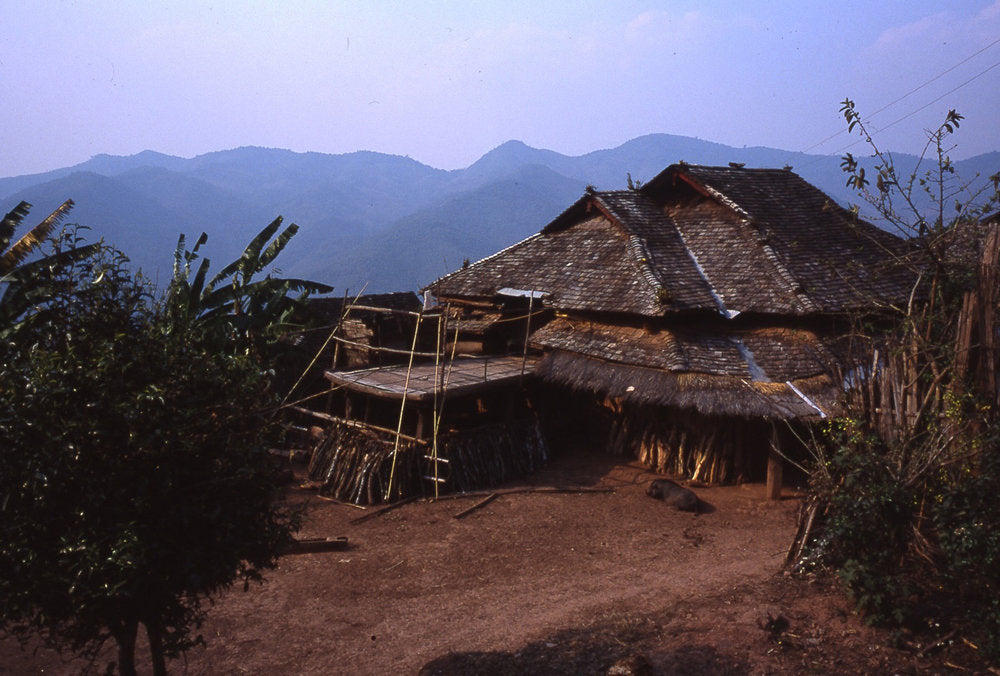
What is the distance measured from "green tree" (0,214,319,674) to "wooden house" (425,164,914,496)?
8860mm

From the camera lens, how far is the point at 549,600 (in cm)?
895

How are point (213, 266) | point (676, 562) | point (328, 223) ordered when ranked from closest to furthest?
point (676, 562)
point (213, 266)
point (328, 223)

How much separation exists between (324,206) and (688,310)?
482 feet

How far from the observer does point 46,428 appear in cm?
451

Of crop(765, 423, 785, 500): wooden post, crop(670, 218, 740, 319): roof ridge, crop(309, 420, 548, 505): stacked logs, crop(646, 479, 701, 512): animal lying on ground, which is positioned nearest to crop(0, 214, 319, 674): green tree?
crop(309, 420, 548, 505): stacked logs

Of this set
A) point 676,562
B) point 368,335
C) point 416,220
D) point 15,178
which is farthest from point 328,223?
point 676,562

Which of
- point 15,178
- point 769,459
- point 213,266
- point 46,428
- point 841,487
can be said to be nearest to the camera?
point 46,428

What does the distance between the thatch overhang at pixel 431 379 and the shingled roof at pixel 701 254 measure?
2101mm

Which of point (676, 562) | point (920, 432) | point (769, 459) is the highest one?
point (920, 432)

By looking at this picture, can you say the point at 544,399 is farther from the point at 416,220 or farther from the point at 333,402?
the point at 416,220

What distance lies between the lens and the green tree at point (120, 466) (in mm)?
4465

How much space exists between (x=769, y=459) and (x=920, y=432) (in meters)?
5.79

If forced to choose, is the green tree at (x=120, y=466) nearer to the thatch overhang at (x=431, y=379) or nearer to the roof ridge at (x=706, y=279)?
the thatch overhang at (x=431, y=379)

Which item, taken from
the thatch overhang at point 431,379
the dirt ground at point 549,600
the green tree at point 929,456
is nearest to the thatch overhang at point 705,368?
the thatch overhang at point 431,379
